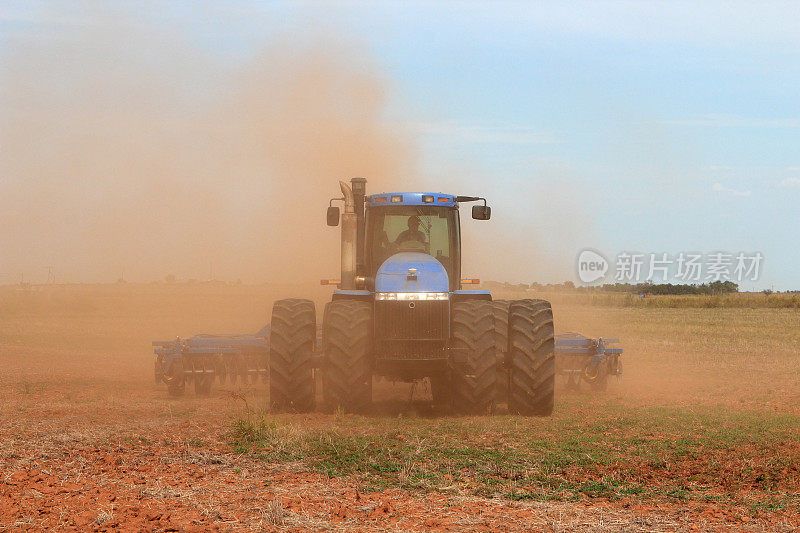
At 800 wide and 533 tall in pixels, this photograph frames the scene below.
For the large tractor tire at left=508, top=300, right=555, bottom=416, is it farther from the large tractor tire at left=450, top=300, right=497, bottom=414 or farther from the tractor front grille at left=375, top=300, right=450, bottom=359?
the tractor front grille at left=375, top=300, right=450, bottom=359

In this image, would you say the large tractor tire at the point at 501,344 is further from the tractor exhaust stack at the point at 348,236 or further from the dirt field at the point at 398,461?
the tractor exhaust stack at the point at 348,236

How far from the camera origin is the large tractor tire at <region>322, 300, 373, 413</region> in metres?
13.5

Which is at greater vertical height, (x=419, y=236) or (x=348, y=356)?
(x=419, y=236)

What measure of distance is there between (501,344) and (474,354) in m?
0.80

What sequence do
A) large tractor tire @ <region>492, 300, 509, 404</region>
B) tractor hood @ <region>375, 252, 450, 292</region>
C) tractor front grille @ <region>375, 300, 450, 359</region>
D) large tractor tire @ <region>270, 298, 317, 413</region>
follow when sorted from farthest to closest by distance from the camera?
large tractor tire @ <region>492, 300, 509, 404</region> < large tractor tire @ <region>270, 298, 317, 413</region> < tractor hood @ <region>375, 252, 450, 292</region> < tractor front grille @ <region>375, 300, 450, 359</region>

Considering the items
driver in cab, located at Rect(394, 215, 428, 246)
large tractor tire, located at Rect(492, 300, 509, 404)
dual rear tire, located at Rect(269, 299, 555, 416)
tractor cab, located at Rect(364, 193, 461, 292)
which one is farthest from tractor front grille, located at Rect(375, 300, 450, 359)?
driver in cab, located at Rect(394, 215, 428, 246)

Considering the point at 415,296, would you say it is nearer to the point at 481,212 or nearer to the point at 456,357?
the point at 456,357

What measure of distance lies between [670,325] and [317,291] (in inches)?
742

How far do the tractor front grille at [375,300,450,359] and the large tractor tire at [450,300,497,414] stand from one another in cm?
25

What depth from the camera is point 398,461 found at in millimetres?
10234

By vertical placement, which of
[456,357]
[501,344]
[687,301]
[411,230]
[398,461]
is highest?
[411,230]

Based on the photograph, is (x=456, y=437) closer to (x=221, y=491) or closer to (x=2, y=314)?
(x=221, y=491)

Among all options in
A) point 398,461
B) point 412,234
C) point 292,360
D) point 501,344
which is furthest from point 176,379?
point 398,461

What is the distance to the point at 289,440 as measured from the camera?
36.5 feet
